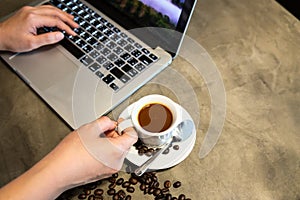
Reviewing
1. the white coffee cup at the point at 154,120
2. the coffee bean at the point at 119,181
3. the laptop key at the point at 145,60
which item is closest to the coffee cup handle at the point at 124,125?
the white coffee cup at the point at 154,120

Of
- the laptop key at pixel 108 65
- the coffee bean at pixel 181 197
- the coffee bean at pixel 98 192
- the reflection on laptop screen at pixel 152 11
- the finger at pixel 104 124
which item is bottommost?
the coffee bean at pixel 98 192

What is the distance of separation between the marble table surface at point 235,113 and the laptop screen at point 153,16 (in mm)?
81

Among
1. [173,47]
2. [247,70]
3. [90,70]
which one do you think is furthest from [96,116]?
[247,70]

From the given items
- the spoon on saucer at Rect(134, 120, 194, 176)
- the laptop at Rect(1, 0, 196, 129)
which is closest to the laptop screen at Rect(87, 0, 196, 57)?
the laptop at Rect(1, 0, 196, 129)

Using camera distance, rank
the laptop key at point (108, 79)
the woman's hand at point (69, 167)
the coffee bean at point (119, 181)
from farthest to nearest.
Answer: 1. the laptop key at point (108, 79)
2. the coffee bean at point (119, 181)
3. the woman's hand at point (69, 167)

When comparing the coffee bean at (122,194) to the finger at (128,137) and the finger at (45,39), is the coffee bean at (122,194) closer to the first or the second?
the finger at (128,137)

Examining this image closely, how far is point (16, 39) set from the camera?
3.18 feet

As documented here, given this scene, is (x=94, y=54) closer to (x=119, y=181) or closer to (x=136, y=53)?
(x=136, y=53)

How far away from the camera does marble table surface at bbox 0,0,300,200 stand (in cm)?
84

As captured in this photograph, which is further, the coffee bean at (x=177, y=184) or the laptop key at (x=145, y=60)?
the laptop key at (x=145, y=60)

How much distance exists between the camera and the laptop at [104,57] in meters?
0.90

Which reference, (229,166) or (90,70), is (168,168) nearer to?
(229,166)

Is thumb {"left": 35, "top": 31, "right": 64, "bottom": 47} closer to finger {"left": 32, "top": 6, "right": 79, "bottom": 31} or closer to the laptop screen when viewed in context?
finger {"left": 32, "top": 6, "right": 79, "bottom": 31}

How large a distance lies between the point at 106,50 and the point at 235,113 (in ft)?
1.16
